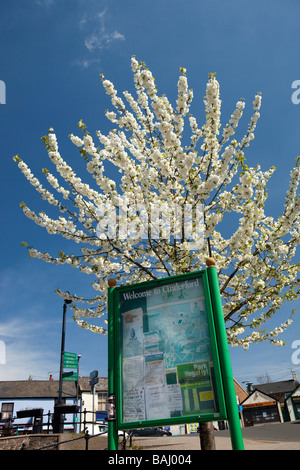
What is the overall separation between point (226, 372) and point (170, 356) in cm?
60

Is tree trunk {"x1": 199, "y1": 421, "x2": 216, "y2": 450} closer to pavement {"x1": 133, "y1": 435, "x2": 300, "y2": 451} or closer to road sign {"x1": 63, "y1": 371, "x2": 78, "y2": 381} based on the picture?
pavement {"x1": 133, "y1": 435, "x2": 300, "y2": 451}

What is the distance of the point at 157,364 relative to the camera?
3.50 metres

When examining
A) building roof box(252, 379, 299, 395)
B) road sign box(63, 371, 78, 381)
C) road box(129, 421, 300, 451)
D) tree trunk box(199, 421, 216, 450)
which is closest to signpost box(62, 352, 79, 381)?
road sign box(63, 371, 78, 381)

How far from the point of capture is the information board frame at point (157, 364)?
315 cm

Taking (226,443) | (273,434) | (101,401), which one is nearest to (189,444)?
(226,443)

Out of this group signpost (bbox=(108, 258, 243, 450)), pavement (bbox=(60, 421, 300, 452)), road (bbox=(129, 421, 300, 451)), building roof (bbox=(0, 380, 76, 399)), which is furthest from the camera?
building roof (bbox=(0, 380, 76, 399))

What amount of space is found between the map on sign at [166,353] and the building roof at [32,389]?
38.2 metres

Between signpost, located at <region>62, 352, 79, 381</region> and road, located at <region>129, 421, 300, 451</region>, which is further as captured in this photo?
signpost, located at <region>62, 352, 79, 381</region>

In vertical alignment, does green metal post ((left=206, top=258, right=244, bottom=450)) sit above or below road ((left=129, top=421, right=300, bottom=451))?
above

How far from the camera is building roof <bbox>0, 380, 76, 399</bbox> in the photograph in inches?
1422

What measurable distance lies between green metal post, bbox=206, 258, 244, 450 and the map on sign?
0.38 ft

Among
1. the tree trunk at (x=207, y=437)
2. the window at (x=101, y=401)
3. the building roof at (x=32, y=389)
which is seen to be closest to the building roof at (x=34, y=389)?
the building roof at (x=32, y=389)

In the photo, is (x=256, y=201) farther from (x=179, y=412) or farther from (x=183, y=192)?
(x=179, y=412)

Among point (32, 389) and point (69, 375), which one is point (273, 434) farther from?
point (32, 389)
